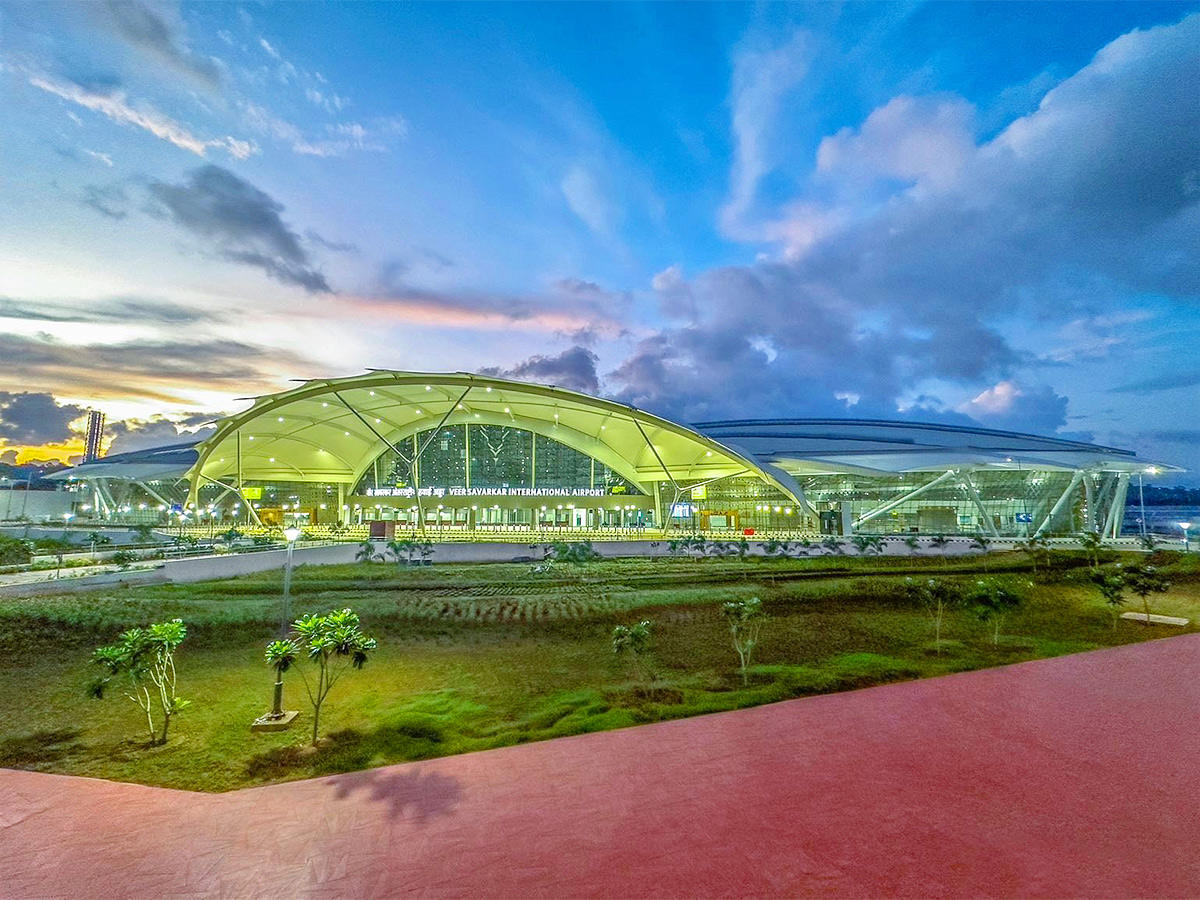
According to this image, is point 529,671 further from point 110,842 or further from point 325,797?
point 110,842

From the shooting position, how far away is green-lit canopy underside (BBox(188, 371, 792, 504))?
3788 centimetres

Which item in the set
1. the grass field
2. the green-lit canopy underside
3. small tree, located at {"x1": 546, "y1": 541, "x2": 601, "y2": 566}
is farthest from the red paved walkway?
the green-lit canopy underside

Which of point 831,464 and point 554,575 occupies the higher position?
point 831,464

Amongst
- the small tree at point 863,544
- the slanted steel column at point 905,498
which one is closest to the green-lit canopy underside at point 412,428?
the small tree at point 863,544

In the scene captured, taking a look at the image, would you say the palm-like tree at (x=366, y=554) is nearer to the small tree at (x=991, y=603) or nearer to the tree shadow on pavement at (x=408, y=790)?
the tree shadow on pavement at (x=408, y=790)

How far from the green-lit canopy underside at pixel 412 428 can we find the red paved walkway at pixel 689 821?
2902 centimetres

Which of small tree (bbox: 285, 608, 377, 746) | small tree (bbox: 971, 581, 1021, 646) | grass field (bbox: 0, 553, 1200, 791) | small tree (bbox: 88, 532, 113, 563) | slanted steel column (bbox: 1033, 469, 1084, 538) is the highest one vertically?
slanted steel column (bbox: 1033, 469, 1084, 538)

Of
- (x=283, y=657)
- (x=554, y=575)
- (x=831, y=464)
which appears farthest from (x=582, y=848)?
(x=831, y=464)

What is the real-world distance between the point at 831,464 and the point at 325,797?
39193mm

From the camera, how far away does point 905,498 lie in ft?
127

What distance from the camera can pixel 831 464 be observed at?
4088 centimetres

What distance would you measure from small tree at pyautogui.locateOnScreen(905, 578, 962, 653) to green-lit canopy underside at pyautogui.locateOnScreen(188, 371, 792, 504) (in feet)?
55.7

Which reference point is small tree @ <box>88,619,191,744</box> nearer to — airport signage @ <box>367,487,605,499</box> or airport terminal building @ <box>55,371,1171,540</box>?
airport terminal building @ <box>55,371,1171,540</box>

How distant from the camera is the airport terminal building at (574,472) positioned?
39062mm
